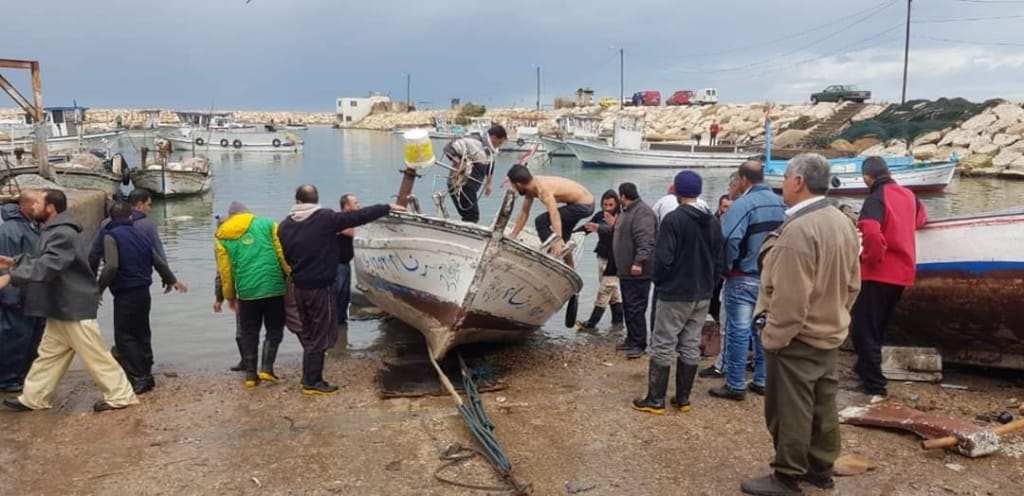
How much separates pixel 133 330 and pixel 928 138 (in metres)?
42.1

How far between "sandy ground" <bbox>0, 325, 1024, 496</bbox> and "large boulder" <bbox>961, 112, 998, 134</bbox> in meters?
39.3

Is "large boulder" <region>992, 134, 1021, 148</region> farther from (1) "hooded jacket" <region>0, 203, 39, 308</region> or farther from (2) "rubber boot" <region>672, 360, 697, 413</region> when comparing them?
(1) "hooded jacket" <region>0, 203, 39, 308</region>

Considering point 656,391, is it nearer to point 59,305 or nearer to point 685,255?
point 685,255

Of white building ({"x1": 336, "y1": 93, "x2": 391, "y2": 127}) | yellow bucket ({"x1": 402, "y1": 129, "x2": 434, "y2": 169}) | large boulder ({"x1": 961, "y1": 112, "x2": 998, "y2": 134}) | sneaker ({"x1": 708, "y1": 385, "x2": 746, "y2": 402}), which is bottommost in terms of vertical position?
sneaker ({"x1": 708, "y1": 385, "x2": 746, "y2": 402})

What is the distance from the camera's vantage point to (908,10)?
47219 mm

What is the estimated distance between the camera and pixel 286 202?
28.4m

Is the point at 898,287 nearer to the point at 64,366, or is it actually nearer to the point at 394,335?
the point at 394,335

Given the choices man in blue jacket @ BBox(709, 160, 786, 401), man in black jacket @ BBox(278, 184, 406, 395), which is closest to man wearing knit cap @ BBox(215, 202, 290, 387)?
man in black jacket @ BBox(278, 184, 406, 395)

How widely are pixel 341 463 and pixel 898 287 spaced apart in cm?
428

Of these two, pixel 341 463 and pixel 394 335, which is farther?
pixel 394 335

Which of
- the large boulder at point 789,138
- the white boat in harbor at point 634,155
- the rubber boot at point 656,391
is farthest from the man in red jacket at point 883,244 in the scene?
the large boulder at point 789,138

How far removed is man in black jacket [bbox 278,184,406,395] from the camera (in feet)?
19.9

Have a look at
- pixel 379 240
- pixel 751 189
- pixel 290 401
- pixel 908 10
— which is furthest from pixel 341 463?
pixel 908 10

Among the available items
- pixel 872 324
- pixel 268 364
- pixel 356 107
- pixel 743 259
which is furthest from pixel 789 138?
pixel 356 107
